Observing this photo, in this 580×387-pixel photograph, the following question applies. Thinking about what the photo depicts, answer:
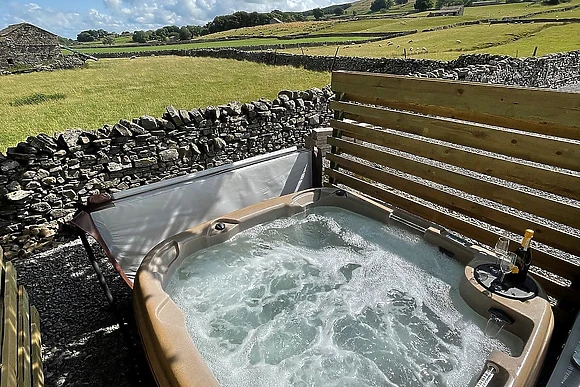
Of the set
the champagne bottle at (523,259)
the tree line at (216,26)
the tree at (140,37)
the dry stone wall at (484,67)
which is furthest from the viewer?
the tree line at (216,26)

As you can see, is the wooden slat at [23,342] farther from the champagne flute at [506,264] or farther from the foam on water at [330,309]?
the champagne flute at [506,264]

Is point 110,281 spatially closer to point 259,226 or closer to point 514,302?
point 259,226

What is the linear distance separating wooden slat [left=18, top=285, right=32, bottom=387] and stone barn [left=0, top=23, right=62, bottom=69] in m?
19.9

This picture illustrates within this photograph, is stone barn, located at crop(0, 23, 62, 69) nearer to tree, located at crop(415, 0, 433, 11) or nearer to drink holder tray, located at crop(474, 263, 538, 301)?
drink holder tray, located at crop(474, 263, 538, 301)

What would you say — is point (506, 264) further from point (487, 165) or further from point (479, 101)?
point (479, 101)

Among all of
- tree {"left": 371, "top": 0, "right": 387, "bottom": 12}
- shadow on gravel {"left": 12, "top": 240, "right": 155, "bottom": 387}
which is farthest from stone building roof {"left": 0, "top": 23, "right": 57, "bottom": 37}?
tree {"left": 371, "top": 0, "right": 387, "bottom": 12}

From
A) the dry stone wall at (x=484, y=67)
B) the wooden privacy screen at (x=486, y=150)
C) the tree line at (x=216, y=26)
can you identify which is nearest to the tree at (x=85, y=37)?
the tree line at (x=216, y=26)

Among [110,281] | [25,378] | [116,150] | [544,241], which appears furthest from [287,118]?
[25,378]

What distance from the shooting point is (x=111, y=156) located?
441cm

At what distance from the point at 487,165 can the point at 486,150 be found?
0.39 feet

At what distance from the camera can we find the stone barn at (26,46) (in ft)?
56.4

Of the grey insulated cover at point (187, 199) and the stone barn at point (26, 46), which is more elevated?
the stone barn at point (26, 46)

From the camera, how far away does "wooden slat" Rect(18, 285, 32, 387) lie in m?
1.91

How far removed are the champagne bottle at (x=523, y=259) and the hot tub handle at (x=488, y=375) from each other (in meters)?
0.78
